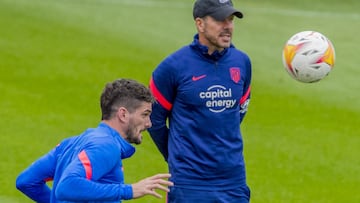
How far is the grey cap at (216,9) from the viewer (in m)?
8.11

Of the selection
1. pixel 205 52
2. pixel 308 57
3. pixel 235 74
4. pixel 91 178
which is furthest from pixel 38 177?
pixel 308 57

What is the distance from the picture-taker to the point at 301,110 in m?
16.9

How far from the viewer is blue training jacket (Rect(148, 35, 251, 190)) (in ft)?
26.5

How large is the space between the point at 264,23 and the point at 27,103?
843 centimetres

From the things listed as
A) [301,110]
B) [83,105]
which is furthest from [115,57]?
[301,110]

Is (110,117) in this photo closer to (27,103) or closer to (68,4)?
(27,103)

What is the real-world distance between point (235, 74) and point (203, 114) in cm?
46

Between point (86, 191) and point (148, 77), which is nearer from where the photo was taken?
point (86, 191)

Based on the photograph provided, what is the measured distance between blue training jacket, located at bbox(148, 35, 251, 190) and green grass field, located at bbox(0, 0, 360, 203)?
426 centimetres

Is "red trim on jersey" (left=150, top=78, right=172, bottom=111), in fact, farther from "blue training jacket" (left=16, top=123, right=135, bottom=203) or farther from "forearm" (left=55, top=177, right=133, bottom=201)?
"forearm" (left=55, top=177, right=133, bottom=201)

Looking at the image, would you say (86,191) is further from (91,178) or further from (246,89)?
(246,89)

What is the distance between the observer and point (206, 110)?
8.06 metres

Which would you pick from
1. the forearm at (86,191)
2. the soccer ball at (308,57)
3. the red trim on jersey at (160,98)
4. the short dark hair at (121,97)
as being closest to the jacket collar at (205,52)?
the red trim on jersey at (160,98)

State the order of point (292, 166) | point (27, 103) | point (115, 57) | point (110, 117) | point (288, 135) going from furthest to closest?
point (115, 57) < point (27, 103) < point (288, 135) < point (292, 166) < point (110, 117)
